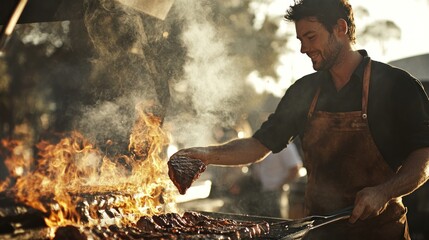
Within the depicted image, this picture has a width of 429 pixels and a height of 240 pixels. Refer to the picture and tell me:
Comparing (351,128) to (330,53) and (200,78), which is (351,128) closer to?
(330,53)

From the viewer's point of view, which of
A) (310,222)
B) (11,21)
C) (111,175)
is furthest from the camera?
(111,175)

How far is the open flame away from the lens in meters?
4.12

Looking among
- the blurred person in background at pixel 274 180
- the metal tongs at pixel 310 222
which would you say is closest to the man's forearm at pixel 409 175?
the metal tongs at pixel 310 222

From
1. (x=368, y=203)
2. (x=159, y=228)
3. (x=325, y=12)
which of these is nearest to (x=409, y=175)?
(x=368, y=203)

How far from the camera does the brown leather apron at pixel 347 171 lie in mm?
3902

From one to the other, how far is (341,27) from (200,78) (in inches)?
149

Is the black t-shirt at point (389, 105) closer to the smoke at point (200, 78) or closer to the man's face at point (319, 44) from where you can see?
the man's face at point (319, 44)

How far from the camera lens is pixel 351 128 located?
3.99 m

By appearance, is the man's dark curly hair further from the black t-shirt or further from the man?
the black t-shirt

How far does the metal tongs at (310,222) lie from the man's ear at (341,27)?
1708 millimetres

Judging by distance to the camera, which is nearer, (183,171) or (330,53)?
(183,171)

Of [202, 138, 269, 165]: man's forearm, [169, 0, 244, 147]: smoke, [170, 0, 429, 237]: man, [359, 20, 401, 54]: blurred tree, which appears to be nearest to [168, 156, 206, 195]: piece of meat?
[170, 0, 429, 237]: man

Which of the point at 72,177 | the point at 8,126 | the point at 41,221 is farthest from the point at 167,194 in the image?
the point at 8,126

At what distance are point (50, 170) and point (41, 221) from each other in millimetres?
1763
